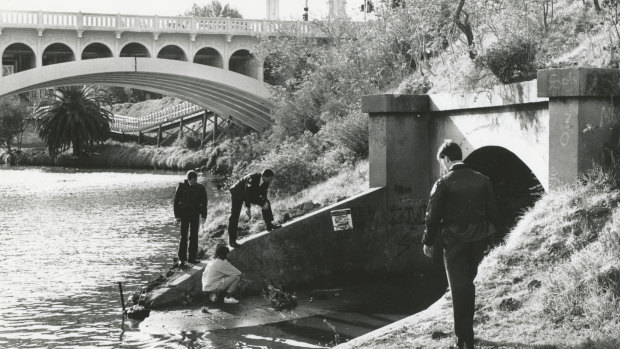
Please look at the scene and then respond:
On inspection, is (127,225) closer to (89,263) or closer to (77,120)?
(89,263)

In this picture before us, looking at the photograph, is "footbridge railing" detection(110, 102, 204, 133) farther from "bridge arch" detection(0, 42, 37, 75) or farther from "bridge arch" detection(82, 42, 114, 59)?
"bridge arch" detection(0, 42, 37, 75)

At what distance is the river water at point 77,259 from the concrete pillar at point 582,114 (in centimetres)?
595

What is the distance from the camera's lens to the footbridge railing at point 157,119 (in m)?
77.0

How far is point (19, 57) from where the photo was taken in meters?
41.2

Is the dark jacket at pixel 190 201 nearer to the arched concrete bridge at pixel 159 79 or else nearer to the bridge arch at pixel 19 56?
the arched concrete bridge at pixel 159 79

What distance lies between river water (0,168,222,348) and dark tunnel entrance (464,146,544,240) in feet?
22.9

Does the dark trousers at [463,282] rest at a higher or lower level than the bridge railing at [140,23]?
lower

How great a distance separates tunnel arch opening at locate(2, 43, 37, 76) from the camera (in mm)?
40297

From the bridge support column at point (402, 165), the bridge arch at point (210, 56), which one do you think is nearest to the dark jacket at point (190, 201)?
the bridge support column at point (402, 165)

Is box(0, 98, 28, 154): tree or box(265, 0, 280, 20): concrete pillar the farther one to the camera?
box(0, 98, 28, 154): tree

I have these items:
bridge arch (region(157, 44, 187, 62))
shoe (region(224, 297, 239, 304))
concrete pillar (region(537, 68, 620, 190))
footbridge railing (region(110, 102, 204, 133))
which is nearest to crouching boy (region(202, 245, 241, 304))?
shoe (region(224, 297, 239, 304))

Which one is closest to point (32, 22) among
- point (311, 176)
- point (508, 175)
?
point (311, 176)

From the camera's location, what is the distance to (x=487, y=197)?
26.7 ft

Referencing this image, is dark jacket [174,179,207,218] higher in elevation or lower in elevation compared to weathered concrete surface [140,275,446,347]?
higher
